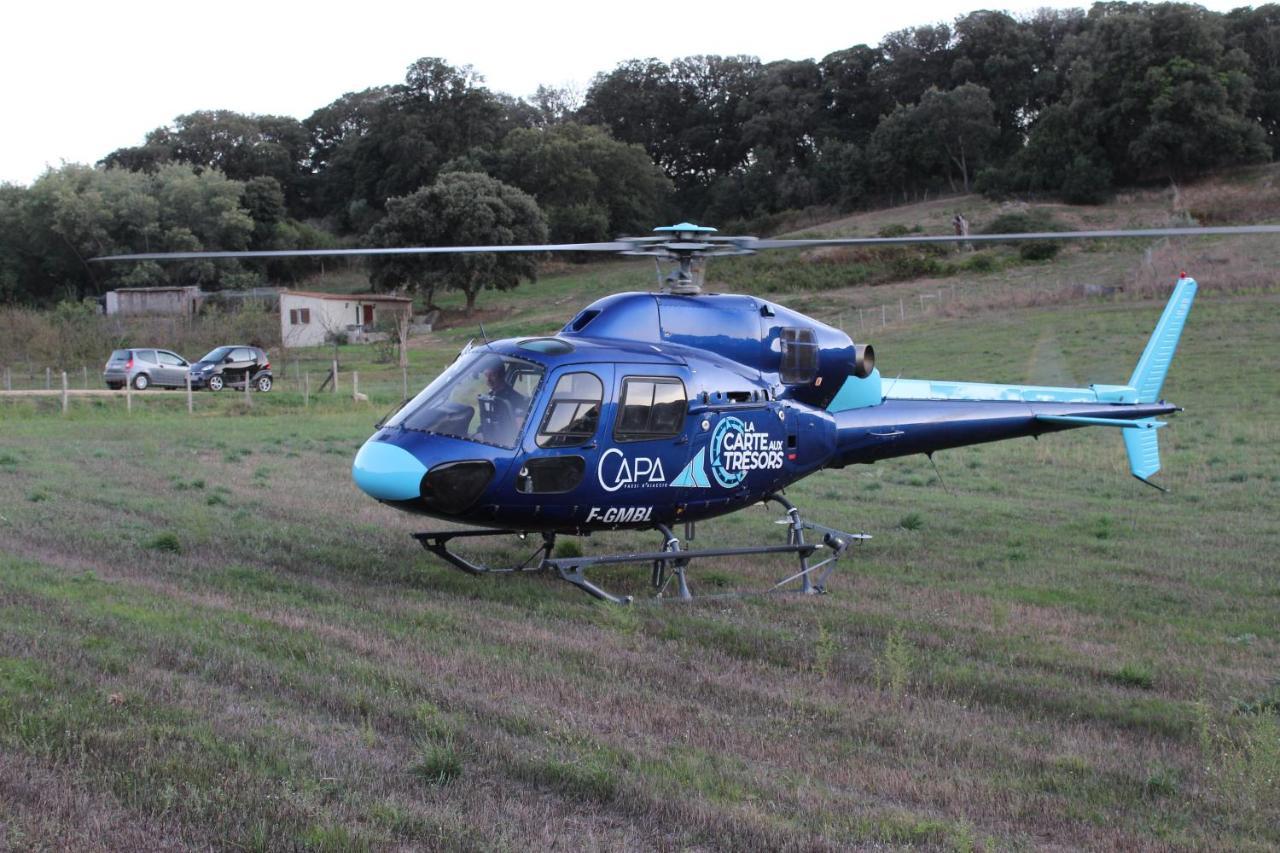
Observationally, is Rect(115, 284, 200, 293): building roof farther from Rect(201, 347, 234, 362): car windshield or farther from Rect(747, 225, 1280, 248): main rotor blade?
Rect(747, 225, 1280, 248): main rotor blade

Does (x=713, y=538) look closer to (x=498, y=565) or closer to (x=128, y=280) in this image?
(x=498, y=565)

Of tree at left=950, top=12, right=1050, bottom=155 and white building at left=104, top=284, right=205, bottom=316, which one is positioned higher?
tree at left=950, top=12, right=1050, bottom=155

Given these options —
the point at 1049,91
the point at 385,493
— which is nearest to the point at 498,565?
the point at 385,493

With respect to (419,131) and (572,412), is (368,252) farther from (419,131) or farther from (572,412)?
Answer: (419,131)

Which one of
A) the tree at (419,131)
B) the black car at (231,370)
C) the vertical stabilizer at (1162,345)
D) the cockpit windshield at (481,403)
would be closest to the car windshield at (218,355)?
the black car at (231,370)

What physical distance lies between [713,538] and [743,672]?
18.1 ft

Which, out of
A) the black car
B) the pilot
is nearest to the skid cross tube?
the pilot

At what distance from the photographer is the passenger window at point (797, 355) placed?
39.9ft

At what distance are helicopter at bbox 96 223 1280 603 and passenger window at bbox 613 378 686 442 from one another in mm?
13

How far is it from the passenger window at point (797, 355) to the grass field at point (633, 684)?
2.03 m

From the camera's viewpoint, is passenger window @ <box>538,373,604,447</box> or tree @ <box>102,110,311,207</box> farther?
tree @ <box>102,110,311,207</box>

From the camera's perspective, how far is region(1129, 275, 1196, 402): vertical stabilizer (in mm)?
14305

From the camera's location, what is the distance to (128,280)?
69.8 metres

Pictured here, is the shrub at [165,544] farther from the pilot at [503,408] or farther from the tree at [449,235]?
the tree at [449,235]
